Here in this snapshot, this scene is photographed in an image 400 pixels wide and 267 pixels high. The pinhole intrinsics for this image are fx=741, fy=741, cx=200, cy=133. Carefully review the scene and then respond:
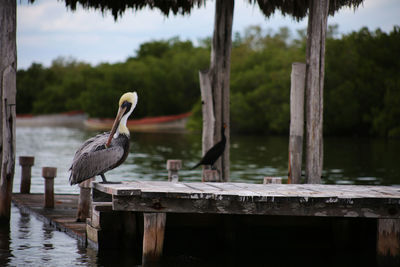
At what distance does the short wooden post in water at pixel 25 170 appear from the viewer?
13984 mm

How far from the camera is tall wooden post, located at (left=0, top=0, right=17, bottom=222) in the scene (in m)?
10.8

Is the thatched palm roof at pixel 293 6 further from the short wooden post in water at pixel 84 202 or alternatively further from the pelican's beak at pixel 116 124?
the short wooden post in water at pixel 84 202

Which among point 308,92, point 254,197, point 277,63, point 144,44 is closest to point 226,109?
point 308,92

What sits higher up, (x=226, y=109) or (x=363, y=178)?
(x=226, y=109)

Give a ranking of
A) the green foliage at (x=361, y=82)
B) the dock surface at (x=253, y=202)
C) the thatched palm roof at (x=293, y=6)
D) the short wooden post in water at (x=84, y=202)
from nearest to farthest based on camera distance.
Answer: the dock surface at (x=253, y=202)
the short wooden post in water at (x=84, y=202)
the thatched palm roof at (x=293, y=6)
the green foliage at (x=361, y=82)

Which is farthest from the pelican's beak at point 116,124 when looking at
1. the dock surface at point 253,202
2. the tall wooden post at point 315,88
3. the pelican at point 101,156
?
the tall wooden post at point 315,88

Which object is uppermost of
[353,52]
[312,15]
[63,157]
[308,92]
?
[353,52]

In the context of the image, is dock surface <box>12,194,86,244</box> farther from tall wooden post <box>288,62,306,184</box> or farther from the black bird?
tall wooden post <box>288,62,306,184</box>

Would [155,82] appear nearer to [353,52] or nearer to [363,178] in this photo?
[353,52]

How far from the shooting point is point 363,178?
2470 centimetres

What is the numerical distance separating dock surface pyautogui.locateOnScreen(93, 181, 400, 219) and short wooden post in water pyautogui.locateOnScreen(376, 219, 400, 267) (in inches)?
7.1

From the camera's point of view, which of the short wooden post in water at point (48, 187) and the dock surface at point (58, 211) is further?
the short wooden post in water at point (48, 187)

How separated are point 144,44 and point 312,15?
4278 inches

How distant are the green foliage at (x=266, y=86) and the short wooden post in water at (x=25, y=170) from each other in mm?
44654
